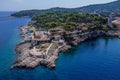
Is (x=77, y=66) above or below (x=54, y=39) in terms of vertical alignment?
below

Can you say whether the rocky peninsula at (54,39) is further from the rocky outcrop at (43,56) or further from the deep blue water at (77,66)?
the deep blue water at (77,66)

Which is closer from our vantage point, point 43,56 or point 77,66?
point 77,66

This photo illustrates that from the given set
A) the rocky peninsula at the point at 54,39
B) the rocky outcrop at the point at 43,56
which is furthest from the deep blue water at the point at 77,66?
the rocky peninsula at the point at 54,39

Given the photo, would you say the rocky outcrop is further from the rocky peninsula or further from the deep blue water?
the deep blue water

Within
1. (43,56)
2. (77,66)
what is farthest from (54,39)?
(77,66)

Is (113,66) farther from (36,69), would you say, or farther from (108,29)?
(108,29)

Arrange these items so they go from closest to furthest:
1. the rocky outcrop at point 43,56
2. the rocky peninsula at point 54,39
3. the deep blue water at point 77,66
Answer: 1. the deep blue water at point 77,66
2. the rocky outcrop at point 43,56
3. the rocky peninsula at point 54,39

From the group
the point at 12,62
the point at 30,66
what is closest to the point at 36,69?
the point at 30,66

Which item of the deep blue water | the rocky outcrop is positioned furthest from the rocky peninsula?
the deep blue water

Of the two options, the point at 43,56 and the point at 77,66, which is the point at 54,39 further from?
the point at 77,66

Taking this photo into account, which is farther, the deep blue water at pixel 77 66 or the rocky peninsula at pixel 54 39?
the rocky peninsula at pixel 54 39

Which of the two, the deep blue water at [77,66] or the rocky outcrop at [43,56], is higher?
the rocky outcrop at [43,56]
